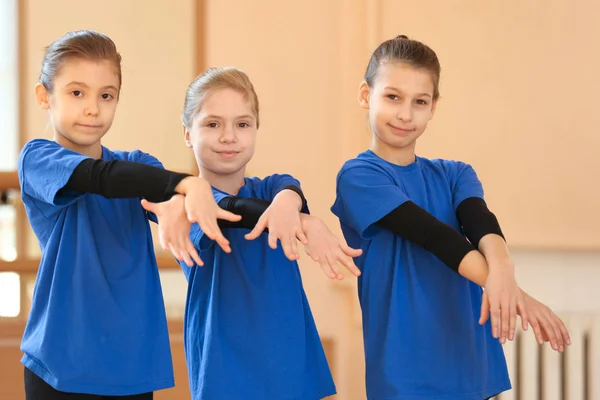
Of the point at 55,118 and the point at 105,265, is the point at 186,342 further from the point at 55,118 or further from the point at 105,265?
the point at 55,118

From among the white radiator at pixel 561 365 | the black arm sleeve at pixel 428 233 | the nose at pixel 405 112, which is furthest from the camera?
the white radiator at pixel 561 365

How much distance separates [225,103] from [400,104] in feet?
1.14

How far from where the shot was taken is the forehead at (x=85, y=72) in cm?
138

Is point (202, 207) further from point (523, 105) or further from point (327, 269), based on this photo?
point (523, 105)

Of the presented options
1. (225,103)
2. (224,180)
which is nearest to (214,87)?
(225,103)

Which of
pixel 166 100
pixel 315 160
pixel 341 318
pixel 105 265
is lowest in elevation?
pixel 341 318

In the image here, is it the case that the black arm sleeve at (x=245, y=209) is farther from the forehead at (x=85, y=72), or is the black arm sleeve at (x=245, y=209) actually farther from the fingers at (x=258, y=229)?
the forehead at (x=85, y=72)

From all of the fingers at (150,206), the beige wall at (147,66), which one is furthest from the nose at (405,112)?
the beige wall at (147,66)

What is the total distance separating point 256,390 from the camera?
142 centimetres

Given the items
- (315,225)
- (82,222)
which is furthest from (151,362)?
(315,225)

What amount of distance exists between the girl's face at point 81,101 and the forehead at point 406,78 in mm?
537

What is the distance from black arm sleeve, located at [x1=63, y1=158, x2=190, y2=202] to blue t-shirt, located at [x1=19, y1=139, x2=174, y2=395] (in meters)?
0.03

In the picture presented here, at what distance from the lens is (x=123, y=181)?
1.26m

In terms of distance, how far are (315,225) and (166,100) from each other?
5.05 feet
